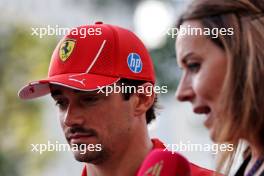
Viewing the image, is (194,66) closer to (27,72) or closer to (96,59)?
(96,59)

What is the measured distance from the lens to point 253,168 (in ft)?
4.20

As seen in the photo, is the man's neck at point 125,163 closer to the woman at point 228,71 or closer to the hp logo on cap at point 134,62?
the hp logo on cap at point 134,62

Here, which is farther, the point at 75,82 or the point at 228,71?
the point at 75,82

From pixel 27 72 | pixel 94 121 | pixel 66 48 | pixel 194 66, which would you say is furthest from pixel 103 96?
pixel 27 72

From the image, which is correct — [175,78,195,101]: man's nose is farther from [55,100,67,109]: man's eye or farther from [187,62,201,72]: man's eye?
[55,100,67,109]: man's eye

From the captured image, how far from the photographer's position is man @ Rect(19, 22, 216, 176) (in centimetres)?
187

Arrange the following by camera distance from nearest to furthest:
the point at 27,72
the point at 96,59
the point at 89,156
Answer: the point at 89,156, the point at 96,59, the point at 27,72

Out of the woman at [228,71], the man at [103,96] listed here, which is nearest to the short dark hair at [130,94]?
the man at [103,96]

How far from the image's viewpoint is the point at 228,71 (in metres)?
1.22

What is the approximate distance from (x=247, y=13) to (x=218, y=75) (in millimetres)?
113

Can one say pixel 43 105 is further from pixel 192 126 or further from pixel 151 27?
pixel 192 126

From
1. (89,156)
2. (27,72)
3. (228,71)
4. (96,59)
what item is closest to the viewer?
(228,71)

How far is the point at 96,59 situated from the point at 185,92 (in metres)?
0.71

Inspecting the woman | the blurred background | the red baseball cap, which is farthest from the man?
the blurred background
